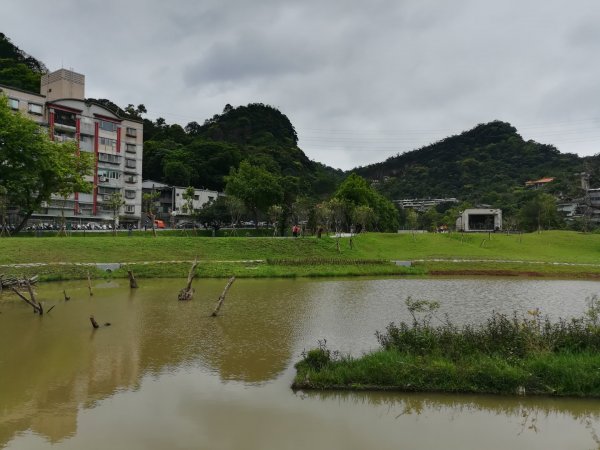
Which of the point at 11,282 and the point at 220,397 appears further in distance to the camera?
the point at 11,282

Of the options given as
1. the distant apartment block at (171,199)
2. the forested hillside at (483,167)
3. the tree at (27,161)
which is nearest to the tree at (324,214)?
the distant apartment block at (171,199)

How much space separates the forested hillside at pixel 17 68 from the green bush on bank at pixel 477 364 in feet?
332

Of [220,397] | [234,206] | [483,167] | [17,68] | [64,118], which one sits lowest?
[220,397]

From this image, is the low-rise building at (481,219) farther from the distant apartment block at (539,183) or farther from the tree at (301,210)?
the distant apartment block at (539,183)

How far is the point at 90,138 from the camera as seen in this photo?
3420 inches

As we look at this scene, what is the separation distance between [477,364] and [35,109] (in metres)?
86.1

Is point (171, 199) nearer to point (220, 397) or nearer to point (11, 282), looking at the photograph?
point (11, 282)

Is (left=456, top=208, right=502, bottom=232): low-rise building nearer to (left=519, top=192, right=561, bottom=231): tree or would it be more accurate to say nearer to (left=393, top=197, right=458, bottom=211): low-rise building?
(left=519, top=192, right=561, bottom=231): tree

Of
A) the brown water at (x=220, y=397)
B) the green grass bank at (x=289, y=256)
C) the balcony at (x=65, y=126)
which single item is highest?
the balcony at (x=65, y=126)

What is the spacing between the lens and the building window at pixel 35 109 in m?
79.0

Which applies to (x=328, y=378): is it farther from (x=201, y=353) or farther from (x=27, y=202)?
(x=27, y=202)

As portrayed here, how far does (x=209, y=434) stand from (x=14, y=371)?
765cm

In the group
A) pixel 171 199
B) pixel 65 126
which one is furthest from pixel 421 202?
pixel 65 126

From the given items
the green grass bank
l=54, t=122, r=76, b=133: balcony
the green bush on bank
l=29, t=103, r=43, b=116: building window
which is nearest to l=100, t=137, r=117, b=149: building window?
l=54, t=122, r=76, b=133: balcony
